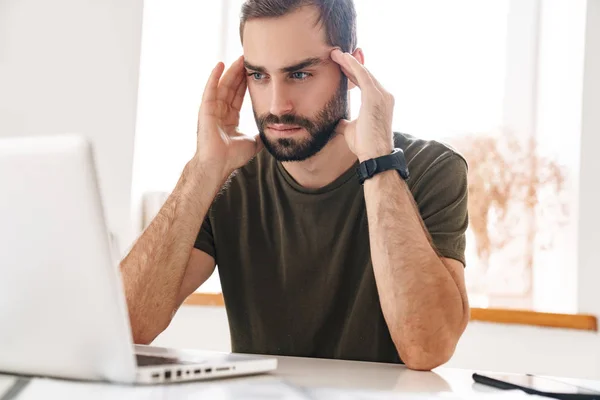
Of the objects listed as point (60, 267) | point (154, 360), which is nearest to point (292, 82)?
point (154, 360)

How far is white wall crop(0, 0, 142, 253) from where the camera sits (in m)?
2.41

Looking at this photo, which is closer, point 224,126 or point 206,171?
point 206,171

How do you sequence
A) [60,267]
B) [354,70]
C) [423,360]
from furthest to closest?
[354,70] < [423,360] < [60,267]

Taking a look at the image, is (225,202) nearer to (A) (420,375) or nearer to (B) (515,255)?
(A) (420,375)

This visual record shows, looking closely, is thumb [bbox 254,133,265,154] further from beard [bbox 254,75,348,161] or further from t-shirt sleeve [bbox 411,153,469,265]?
t-shirt sleeve [bbox 411,153,469,265]

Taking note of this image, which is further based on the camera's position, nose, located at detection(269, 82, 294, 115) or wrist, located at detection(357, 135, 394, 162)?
nose, located at detection(269, 82, 294, 115)

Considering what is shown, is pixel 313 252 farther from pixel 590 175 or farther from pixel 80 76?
pixel 80 76

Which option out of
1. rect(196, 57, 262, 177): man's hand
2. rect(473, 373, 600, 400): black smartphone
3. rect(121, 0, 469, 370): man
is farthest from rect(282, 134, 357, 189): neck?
rect(473, 373, 600, 400): black smartphone

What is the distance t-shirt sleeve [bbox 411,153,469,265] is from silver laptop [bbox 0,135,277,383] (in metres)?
0.83

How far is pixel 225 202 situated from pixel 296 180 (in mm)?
170

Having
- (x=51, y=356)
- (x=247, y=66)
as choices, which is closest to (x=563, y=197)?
(x=247, y=66)

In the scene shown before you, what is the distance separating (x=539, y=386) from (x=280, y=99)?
33.8 inches

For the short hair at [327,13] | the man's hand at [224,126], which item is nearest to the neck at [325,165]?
the man's hand at [224,126]

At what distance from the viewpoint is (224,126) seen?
5.36 ft
